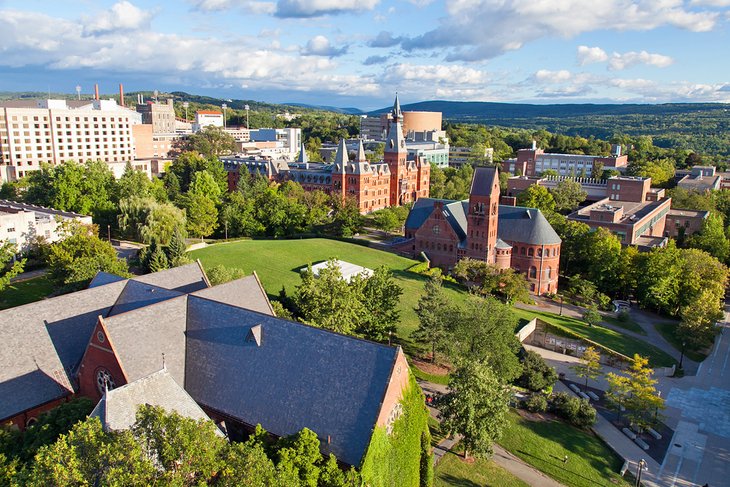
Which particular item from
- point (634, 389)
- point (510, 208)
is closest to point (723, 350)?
point (634, 389)

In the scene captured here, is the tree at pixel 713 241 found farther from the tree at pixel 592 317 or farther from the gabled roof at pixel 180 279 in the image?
the gabled roof at pixel 180 279

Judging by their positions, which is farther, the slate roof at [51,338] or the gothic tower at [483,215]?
the gothic tower at [483,215]

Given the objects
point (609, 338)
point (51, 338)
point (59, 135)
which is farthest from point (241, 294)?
point (59, 135)

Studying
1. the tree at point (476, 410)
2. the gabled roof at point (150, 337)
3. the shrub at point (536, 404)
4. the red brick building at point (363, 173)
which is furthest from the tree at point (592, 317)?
the red brick building at point (363, 173)

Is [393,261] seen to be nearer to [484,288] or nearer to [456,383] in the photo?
[484,288]

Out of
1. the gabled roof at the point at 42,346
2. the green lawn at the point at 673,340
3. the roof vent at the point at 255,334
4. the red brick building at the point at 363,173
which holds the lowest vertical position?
the green lawn at the point at 673,340

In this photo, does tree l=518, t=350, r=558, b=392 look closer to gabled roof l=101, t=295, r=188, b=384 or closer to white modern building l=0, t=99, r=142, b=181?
gabled roof l=101, t=295, r=188, b=384

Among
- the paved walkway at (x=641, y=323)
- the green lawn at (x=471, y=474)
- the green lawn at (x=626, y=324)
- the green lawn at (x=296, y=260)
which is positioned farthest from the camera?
the green lawn at (x=626, y=324)
